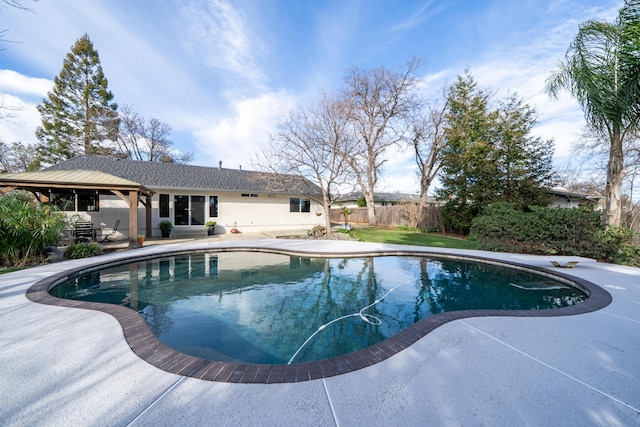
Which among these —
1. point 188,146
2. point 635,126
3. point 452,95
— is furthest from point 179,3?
point 188,146

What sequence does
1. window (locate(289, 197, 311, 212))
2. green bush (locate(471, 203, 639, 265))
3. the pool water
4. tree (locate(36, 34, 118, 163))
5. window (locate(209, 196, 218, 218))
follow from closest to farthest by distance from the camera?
the pool water
green bush (locate(471, 203, 639, 265))
window (locate(209, 196, 218, 218))
window (locate(289, 197, 311, 212))
tree (locate(36, 34, 118, 163))

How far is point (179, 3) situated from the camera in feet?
30.0

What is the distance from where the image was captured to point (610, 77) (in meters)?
6.88

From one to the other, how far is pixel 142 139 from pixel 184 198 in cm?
1577

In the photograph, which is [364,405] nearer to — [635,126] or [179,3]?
[635,126]

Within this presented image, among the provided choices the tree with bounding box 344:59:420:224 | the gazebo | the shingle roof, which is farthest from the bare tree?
the gazebo

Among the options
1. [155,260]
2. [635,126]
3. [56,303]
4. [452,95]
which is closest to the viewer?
[56,303]

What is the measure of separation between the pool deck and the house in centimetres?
845

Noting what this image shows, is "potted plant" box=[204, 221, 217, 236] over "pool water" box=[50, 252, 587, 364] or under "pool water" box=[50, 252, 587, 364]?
over

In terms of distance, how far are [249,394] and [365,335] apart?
216cm

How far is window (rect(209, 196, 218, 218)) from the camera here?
49.8 ft

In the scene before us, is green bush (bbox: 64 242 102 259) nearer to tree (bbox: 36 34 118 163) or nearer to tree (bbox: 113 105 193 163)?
tree (bbox: 113 105 193 163)

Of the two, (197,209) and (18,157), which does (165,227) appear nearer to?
(197,209)

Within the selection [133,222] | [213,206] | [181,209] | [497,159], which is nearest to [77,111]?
[181,209]
